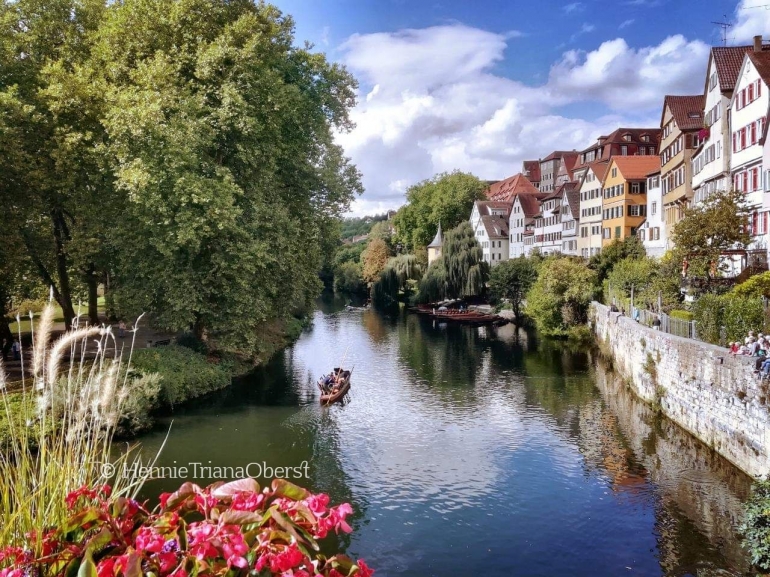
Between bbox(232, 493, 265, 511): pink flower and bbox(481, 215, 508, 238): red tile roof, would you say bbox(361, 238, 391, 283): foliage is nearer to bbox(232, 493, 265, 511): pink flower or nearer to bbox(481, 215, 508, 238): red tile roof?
bbox(481, 215, 508, 238): red tile roof

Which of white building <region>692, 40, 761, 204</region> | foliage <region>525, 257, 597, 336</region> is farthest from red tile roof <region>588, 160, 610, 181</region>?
white building <region>692, 40, 761, 204</region>

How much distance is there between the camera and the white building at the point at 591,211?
Answer: 189 ft

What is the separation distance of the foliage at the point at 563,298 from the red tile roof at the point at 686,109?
11.2 meters

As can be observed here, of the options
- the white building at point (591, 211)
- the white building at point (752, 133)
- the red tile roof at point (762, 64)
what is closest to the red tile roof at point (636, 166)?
the white building at point (591, 211)

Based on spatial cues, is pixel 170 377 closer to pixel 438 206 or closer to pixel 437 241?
pixel 437 241

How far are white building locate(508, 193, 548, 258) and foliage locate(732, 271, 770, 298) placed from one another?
52034 millimetres

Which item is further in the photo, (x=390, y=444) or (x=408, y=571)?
(x=390, y=444)

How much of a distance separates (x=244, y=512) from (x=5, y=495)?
1.92m

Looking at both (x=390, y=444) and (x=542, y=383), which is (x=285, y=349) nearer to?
(x=542, y=383)

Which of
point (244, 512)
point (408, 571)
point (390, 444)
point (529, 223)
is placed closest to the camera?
point (244, 512)

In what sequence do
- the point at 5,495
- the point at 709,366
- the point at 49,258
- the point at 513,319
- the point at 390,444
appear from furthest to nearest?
1. the point at 513,319
2. the point at 49,258
3. the point at 390,444
4. the point at 709,366
5. the point at 5,495

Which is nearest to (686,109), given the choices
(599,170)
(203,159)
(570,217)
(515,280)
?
(599,170)

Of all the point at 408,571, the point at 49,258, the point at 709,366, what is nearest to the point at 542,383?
the point at 709,366

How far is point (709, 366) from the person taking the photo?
740 inches
